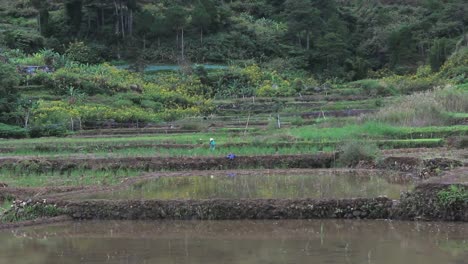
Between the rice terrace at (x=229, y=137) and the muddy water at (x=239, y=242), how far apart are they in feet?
0.13

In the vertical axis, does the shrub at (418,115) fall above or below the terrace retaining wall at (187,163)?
above

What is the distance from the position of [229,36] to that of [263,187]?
4009 centimetres

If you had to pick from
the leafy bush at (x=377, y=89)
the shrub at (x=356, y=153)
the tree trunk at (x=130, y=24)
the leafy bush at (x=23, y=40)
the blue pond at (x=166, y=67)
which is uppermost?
Result: the tree trunk at (x=130, y=24)

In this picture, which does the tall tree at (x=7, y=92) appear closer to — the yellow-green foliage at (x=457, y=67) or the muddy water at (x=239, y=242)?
the muddy water at (x=239, y=242)

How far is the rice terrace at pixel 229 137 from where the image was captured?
8703 mm

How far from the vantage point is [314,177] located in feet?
44.5

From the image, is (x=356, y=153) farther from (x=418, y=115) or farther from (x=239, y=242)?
(x=239, y=242)

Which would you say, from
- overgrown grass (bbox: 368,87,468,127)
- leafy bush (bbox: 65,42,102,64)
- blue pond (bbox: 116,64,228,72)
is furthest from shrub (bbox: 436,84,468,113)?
leafy bush (bbox: 65,42,102,64)

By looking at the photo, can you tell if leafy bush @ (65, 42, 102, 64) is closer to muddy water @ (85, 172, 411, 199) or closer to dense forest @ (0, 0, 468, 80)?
dense forest @ (0, 0, 468, 80)

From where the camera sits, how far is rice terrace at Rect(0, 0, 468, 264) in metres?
8.70

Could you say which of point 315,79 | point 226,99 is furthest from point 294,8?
point 226,99

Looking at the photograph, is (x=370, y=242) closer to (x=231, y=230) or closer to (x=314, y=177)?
(x=231, y=230)

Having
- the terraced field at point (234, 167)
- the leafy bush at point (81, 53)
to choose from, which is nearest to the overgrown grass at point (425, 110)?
the terraced field at point (234, 167)

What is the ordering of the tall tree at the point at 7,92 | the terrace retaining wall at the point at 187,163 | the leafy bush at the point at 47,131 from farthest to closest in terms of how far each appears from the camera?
the tall tree at the point at 7,92
the leafy bush at the point at 47,131
the terrace retaining wall at the point at 187,163
